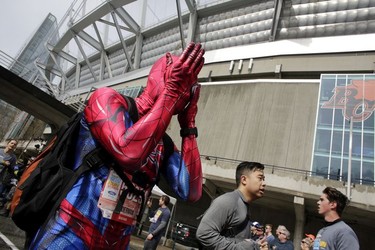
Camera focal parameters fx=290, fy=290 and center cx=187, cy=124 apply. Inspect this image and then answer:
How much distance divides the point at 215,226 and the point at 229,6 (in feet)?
104

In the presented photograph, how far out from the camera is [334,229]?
3.07m

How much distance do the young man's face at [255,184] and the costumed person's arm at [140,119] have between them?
118cm

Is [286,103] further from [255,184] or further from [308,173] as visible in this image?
[255,184]

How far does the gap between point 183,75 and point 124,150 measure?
0.47m

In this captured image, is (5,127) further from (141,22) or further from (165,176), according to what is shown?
(165,176)

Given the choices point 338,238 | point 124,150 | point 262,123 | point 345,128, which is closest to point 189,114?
point 124,150

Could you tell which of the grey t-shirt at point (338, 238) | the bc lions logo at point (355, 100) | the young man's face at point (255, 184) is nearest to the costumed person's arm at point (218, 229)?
the young man's face at point (255, 184)

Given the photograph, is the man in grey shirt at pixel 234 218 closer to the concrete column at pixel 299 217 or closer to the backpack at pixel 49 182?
the backpack at pixel 49 182

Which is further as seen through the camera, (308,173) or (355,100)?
(355,100)

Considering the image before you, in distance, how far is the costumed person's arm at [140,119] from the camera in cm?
122

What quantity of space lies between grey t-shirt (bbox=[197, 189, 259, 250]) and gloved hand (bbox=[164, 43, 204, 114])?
41.4 inches

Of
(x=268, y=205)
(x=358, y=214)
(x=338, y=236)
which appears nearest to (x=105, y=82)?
(x=268, y=205)

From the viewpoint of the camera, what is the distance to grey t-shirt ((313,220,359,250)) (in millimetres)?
2916

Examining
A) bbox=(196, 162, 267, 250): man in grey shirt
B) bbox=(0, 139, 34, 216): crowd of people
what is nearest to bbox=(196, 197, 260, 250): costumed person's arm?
bbox=(196, 162, 267, 250): man in grey shirt
